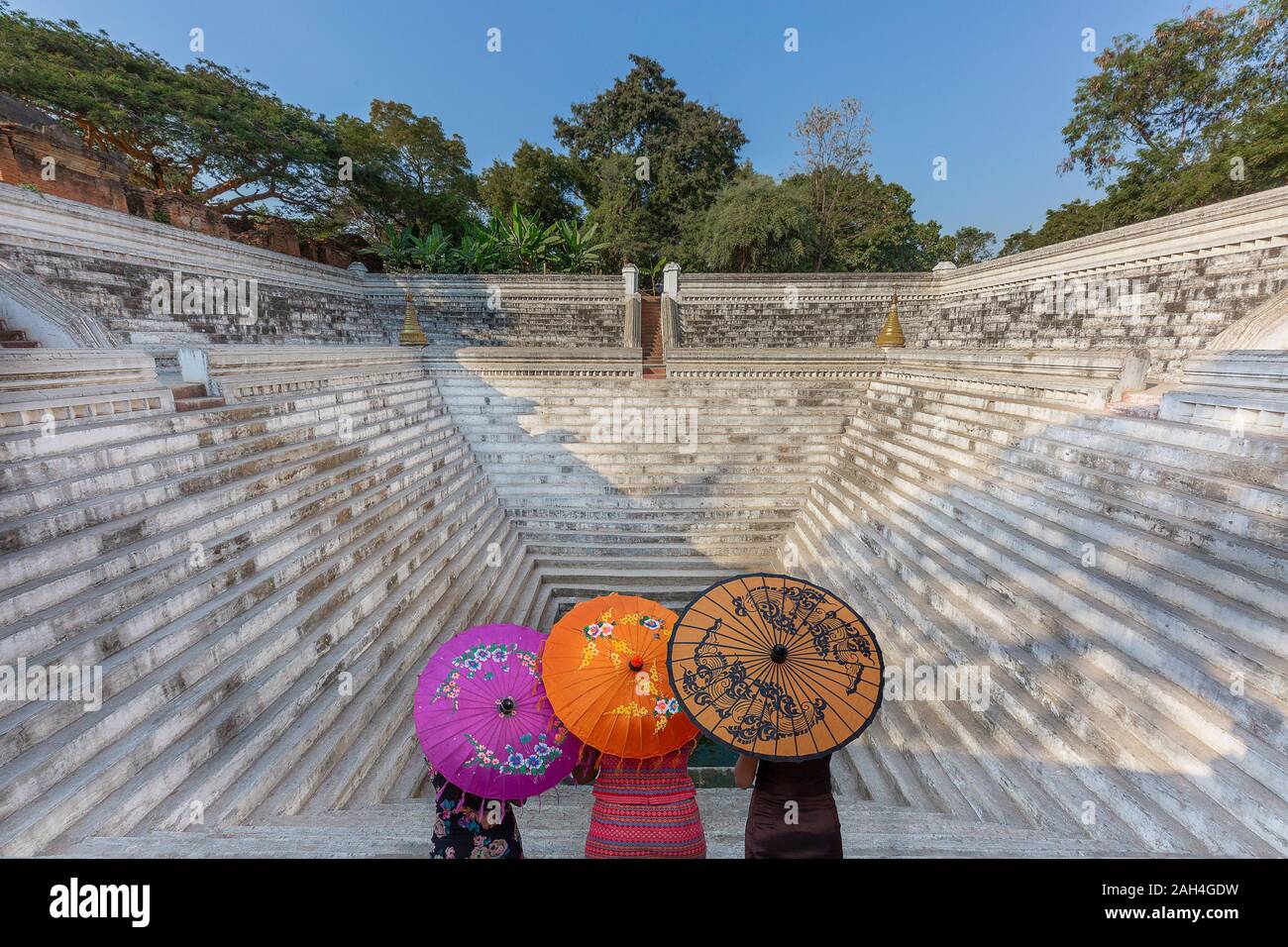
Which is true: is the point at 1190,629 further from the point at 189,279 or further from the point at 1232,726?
the point at 189,279

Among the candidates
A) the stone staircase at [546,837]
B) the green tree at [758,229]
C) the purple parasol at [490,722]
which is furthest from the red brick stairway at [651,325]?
the purple parasol at [490,722]

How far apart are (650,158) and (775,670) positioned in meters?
26.0

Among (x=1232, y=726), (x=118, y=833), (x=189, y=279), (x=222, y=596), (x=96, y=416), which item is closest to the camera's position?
(x=118, y=833)

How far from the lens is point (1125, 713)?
321 centimetres

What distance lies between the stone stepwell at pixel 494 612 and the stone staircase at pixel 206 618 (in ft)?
0.07

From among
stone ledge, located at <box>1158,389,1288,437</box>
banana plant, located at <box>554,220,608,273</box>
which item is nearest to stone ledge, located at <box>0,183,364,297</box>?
banana plant, located at <box>554,220,608,273</box>

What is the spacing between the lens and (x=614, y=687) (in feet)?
7.68

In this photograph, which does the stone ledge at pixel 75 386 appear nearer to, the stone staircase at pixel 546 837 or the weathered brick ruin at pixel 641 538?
the weathered brick ruin at pixel 641 538

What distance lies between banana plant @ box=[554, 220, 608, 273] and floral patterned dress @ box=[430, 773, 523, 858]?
19499 mm

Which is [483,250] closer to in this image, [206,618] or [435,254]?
[435,254]

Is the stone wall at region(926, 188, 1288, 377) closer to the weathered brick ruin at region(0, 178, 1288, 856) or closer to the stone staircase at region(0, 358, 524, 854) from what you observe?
the weathered brick ruin at region(0, 178, 1288, 856)

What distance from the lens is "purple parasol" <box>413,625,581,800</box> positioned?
7.25 feet
